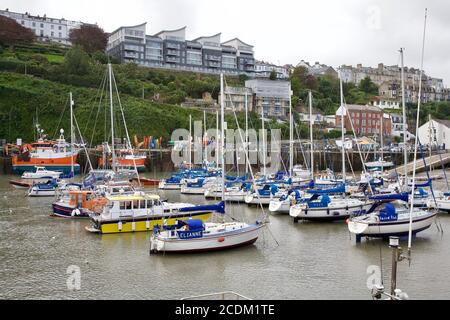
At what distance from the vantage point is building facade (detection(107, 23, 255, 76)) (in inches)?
4368

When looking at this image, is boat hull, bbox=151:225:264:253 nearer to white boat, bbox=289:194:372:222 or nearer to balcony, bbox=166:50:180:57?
white boat, bbox=289:194:372:222

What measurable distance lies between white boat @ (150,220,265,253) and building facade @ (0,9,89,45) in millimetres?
124593

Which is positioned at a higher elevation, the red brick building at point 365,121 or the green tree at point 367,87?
the green tree at point 367,87

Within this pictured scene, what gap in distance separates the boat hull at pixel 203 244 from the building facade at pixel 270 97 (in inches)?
3142

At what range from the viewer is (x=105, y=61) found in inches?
4065

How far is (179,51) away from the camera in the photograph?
11538cm

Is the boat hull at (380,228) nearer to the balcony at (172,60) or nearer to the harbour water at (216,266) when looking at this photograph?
the harbour water at (216,266)

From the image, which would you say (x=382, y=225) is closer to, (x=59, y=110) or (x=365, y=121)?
(x=59, y=110)

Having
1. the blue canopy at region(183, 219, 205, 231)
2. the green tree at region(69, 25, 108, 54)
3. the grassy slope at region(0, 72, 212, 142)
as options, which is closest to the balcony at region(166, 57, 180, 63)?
the green tree at region(69, 25, 108, 54)

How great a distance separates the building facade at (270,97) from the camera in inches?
4001

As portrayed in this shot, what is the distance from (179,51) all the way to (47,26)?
4888cm

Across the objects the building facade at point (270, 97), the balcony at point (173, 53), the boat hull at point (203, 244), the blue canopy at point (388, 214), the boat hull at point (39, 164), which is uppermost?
the balcony at point (173, 53)

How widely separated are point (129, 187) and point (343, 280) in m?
18.3

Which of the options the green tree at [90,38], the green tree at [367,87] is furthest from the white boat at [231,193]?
the green tree at [367,87]
